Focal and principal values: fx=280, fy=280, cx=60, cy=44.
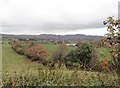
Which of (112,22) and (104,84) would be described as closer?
(112,22)

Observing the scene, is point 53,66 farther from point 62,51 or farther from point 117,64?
point 62,51

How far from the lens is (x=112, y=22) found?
4457 millimetres

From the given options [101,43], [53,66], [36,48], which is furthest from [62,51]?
[101,43]

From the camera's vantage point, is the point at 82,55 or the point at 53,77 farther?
the point at 82,55

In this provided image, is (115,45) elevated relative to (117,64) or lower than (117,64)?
elevated

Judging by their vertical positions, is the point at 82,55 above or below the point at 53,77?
above

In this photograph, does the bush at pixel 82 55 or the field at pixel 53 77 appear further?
the bush at pixel 82 55

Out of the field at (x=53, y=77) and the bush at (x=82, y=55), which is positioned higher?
the bush at (x=82, y=55)

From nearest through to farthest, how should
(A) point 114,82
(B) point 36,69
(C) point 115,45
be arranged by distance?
(C) point 115,45
(A) point 114,82
(B) point 36,69

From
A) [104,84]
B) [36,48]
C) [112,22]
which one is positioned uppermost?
[112,22]

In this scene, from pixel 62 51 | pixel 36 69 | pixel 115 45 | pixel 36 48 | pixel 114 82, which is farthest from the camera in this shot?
pixel 62 51

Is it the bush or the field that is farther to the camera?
the bush

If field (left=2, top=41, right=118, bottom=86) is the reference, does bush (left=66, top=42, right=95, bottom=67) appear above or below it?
above

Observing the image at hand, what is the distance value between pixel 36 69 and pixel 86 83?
3.77 ft
